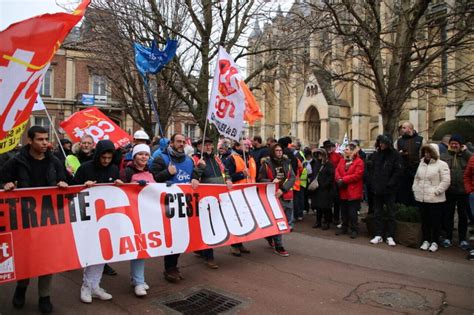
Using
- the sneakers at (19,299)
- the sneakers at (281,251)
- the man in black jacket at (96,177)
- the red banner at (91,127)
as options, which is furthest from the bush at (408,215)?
the sneakers at (19,299)

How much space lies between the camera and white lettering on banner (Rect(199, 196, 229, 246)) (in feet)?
19.0

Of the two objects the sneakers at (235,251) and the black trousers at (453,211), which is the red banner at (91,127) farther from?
the black trousers at (453,211)

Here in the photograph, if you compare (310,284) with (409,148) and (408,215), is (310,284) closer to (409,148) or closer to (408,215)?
(408,215)

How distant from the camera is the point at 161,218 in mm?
5293

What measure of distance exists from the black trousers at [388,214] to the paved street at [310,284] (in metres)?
0.53

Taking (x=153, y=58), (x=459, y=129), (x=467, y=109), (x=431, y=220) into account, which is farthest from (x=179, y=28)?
(x=467, y=109)

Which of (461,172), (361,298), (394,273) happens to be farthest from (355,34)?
(361,298)

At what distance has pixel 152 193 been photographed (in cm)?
530

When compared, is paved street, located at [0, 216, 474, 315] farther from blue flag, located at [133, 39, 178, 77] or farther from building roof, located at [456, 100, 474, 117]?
building roof, located at [456, 100, 474, 117]

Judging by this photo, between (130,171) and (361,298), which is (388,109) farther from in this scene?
(130,171)

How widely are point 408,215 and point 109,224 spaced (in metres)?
5.82

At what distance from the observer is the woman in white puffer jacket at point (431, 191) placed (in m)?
7.14

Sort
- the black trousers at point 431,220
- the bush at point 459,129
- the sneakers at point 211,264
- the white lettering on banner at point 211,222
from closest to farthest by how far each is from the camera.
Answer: the white lettering on banner at point 211,222 → the sneakers at point 211,264 → the black trousers at point 431,220 → the bush at point 459,129

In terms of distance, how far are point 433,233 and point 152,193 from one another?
214 inches
